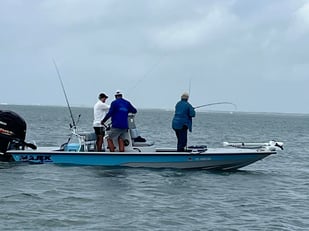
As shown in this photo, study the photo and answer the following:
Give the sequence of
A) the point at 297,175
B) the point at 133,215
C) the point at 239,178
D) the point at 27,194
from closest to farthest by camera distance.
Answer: the point at 133,215 < the point at 27,194 < the point at 239,178 < the point at 297,175

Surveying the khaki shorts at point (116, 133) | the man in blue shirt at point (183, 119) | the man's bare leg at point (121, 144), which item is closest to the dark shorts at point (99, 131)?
the khaki shorts at point (116, 133)

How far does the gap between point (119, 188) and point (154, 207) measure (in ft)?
5.94

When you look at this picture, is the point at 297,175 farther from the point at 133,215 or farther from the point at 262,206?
the point at 133,215

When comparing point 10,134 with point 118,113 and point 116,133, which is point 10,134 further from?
point 118,113

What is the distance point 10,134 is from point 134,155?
10.5 ft

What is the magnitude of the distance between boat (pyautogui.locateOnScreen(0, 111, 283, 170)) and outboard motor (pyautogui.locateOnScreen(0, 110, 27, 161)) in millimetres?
35

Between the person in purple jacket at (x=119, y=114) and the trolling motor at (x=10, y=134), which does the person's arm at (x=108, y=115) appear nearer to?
the person in purple jacket at (x=119, y=114)

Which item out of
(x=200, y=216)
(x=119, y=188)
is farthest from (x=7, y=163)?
(x=200, y=216)

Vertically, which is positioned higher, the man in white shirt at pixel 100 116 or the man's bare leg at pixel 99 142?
the man in white shirt at pixel 100 116

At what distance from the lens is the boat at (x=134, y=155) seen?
15.6 meters

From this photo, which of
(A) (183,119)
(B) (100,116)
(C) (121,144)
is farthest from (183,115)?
(B) (100,116)

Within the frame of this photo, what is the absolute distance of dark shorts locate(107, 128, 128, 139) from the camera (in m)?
15.4

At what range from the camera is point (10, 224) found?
10016 mm

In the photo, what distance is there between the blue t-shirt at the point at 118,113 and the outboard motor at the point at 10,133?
2.37m
